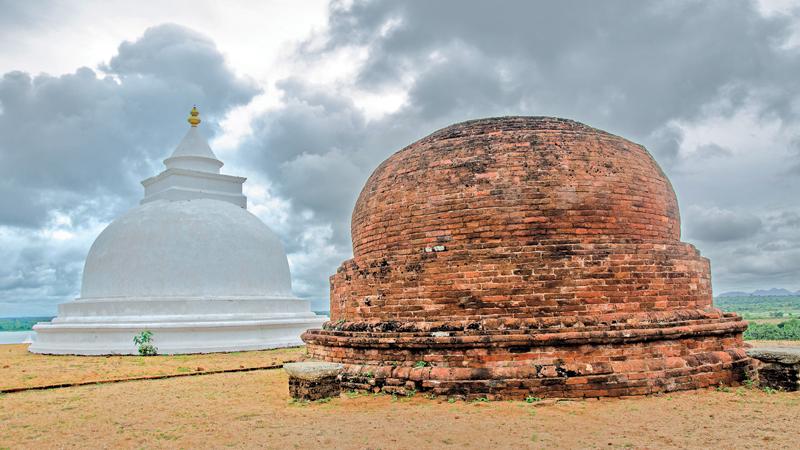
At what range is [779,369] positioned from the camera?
7730 millimetres

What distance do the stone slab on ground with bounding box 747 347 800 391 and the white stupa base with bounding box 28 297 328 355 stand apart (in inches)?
553

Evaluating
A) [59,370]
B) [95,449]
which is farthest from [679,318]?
[59,370]

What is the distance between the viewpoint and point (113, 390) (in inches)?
391

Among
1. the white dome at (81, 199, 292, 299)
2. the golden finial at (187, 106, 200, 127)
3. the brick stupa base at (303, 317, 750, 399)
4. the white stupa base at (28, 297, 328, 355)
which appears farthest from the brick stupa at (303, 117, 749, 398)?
the golden finial at (187, 106, 200, 127)

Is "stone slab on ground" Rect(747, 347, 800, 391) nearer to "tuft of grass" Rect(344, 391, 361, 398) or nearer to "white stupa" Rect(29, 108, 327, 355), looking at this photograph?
"tuft of grass" Rect(344, 391, 361, 398)

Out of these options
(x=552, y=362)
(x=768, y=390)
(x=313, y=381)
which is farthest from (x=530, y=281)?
(x=768, y=390)

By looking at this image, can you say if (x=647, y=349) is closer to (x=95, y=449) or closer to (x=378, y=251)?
(x=378, y=251)

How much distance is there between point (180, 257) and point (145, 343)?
2.89m

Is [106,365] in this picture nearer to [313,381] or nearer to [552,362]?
[313,381]

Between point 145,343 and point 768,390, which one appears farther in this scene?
point 145,343

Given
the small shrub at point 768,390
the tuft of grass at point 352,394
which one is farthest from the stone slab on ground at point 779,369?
the tuft of grass at point 352,394

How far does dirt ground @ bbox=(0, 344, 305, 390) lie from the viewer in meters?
11.8

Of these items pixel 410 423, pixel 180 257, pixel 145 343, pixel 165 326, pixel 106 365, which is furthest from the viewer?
pixel 180 257

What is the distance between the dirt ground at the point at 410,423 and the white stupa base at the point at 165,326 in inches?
348
